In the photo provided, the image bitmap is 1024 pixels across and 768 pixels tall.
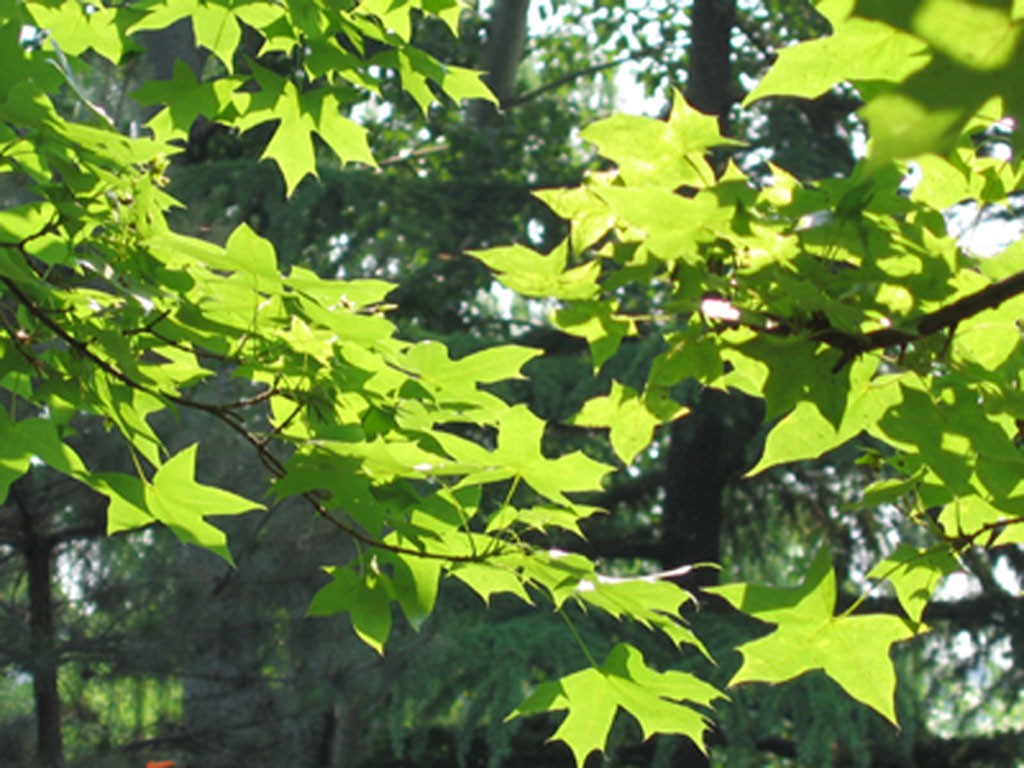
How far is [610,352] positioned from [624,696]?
50 cm

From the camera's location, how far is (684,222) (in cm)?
102

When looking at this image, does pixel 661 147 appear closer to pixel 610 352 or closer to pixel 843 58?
pixel 843 58

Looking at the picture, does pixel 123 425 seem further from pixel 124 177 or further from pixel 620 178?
pixel 620 178

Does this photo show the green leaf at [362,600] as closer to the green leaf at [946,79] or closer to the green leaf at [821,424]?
the green leaf at [821,424]

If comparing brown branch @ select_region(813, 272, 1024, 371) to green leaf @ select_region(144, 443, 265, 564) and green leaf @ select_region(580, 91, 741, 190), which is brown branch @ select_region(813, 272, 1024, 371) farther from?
green leaf @ select_region(144, 443, 265, 564)

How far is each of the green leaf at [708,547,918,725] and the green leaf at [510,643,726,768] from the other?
0.35 feet

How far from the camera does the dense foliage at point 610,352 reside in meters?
1.06

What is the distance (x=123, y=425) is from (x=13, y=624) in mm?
3814

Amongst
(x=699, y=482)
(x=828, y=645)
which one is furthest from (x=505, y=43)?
(x=828, y=645)

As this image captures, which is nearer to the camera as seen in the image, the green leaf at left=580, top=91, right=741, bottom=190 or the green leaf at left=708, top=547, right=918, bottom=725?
the green leaf at left=580, top=91, right=741, bottom=190

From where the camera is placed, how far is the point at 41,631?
4.60 m

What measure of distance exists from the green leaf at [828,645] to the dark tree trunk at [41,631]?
13.0 ft

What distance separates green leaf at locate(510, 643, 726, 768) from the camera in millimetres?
1438

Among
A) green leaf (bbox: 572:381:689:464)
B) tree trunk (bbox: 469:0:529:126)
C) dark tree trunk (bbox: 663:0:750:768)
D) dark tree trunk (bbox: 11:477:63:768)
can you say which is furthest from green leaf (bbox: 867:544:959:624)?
tree trunk (bbox: 469:0:529:126)
